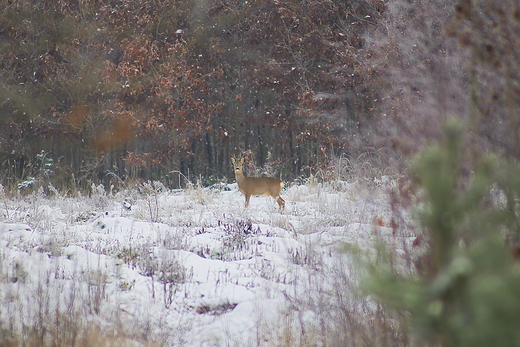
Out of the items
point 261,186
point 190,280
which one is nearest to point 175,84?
point 261,186

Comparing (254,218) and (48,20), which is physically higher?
(48,20)

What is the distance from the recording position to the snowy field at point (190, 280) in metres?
3.16

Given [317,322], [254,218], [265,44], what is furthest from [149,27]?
[317,322]

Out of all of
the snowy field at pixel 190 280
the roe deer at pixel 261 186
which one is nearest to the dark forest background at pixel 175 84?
the roe deer at pixel 261 186

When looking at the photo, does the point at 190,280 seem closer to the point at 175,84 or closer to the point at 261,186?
the point at 261,186

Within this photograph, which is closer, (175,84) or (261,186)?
(261,186)

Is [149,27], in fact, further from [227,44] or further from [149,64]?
[227,44]

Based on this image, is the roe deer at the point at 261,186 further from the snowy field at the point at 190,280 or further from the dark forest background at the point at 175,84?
the dark forest background at the point at 175,84

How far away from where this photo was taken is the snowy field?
316 centimetres

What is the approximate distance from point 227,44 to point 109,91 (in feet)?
13.3

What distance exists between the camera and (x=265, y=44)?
17.5 meters

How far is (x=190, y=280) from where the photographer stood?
446cm

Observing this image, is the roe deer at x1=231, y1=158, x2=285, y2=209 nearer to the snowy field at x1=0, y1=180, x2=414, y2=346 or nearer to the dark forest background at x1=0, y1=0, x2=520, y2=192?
the snowy field at x1=0, y1=180, x2=414, y2=346

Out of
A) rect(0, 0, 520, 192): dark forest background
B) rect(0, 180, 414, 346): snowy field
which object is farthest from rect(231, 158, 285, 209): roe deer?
rect(0, 0, 520, 192): dark forest background
